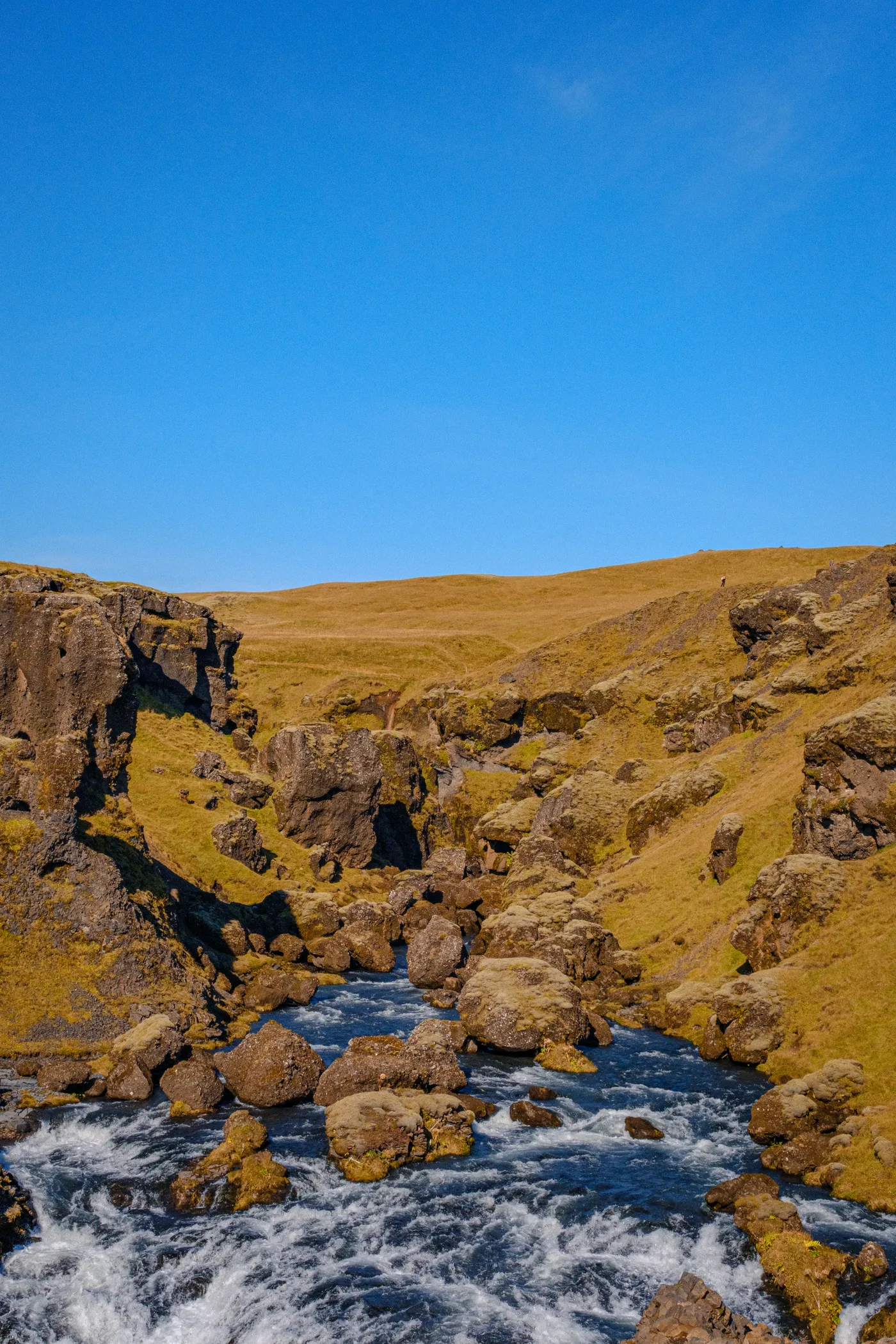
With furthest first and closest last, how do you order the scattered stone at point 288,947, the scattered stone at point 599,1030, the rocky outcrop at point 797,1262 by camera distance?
the scattered stone at point 288,947 → the scattered stone at point 599,1030 → the rocky outcrop at point 797,1262

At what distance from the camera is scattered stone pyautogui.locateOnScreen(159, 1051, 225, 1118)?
124ft

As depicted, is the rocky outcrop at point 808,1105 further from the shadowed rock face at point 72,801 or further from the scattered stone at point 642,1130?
the shadowed rock face at point 72,801

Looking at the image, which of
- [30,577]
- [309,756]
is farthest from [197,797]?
[30,577]

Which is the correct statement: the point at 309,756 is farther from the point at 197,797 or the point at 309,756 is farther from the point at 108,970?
the point at 108,970

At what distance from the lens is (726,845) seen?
220 ft

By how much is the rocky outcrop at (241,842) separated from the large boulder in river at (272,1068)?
114 ft

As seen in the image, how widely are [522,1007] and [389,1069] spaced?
40.9 ft

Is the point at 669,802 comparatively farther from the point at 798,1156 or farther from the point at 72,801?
the point at 72,801

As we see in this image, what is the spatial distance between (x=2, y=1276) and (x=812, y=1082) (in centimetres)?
3098

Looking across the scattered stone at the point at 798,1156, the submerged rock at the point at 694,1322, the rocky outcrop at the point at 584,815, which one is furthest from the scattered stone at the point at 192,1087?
the rocky outcrop at the point at 584,815

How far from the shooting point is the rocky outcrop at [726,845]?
220 ft

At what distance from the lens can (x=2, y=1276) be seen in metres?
26.1

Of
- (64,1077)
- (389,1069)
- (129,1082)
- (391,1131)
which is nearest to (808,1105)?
(391,1131)

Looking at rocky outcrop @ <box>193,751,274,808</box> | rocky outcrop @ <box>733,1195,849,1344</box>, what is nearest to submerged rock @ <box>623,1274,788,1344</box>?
rocky outcrop @ <box>733,1195,849,1344</box>
